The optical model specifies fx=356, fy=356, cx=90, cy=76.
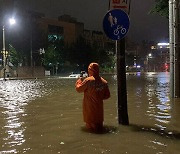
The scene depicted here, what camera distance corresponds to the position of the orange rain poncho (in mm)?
7388

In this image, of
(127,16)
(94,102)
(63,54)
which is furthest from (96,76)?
(63,54)

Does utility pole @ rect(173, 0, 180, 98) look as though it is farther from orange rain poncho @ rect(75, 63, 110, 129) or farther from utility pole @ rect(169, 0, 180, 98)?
orange rain poncho @ rect(75, 63, 110, 129)

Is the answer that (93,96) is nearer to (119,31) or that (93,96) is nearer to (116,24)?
(119,31)

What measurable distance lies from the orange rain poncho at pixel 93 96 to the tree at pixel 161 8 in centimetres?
1222

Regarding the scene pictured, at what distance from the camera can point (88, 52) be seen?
3243 inches

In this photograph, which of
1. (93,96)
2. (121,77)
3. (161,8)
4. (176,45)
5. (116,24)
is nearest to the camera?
(93,96)

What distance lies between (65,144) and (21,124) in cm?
278

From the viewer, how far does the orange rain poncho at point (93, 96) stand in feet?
24.2

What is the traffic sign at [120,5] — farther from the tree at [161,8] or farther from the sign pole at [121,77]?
the tree at [161,8]

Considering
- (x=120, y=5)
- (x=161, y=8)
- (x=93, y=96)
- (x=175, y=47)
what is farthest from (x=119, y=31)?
(x=161, y=8)

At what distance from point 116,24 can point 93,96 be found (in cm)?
173

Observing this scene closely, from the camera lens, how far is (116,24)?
→ 7.89 meters

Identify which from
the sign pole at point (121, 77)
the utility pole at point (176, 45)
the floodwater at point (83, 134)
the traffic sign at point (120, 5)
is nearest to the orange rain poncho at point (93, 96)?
the floodwater at point (83, 134)

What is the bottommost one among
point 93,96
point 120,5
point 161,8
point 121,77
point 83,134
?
point 83,134
